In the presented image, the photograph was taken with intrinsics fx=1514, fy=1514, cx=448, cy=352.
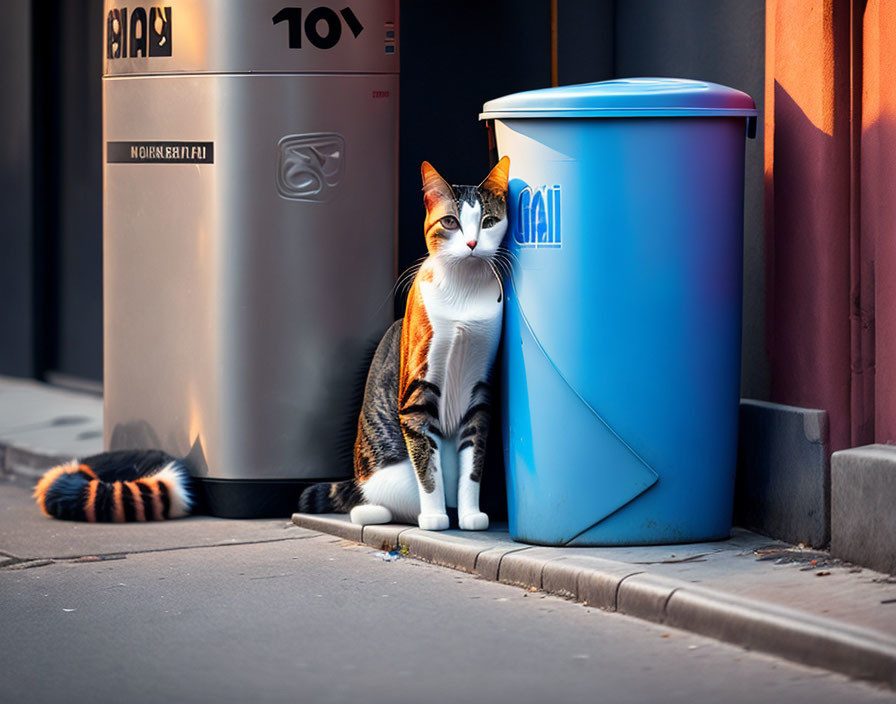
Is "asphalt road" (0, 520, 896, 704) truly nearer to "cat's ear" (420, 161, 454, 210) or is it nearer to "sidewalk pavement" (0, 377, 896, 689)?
"sidewalk pavement" (0, 377, 896, 689)

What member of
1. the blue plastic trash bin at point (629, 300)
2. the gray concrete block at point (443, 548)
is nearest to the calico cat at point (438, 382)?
the gray concrete block at point (443, 548)

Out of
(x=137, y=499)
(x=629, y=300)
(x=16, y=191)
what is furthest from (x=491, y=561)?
(x=16, y=191)

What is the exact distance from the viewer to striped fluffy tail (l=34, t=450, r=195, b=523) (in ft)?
22.5

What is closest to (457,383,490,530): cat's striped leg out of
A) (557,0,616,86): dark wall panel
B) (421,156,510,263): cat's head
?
(421,156,510,263): cat's head

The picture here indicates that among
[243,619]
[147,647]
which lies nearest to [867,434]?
[243,619]

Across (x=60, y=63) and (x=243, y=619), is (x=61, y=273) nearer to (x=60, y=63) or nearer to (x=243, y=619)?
(x=60, y=63)

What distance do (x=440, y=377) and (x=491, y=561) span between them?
81 cm

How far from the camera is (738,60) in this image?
21.2 ft

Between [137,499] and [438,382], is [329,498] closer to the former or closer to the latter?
[137,499]

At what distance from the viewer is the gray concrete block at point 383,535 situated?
241 inches

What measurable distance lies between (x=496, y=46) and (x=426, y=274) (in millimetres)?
1615

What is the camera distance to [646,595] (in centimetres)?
493

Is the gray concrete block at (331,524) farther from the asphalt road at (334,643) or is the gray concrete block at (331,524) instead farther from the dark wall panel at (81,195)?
the dark wall panel at (81,195)

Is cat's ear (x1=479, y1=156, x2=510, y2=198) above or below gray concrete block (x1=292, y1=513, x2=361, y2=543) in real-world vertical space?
above
